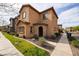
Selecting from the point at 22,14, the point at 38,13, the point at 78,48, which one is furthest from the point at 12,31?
the point at 78,48

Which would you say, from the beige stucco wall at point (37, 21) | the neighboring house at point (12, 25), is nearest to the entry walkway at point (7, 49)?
the neighboring house at point (12, 25)

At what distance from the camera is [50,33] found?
10.8 ft

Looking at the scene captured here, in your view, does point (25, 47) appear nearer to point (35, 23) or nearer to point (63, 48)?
point (35, 23)

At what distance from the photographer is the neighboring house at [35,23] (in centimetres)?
327

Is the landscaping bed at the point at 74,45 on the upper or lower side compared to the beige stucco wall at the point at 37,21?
Result: lower

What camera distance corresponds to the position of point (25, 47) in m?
3.19

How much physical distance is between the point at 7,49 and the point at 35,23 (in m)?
0.67

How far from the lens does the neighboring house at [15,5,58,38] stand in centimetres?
327

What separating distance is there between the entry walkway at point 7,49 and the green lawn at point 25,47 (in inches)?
2.4

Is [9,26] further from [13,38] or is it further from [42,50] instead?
[42,50]

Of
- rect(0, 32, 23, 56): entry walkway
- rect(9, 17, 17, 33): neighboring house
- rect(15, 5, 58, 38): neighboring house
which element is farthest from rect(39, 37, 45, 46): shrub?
rect(9, 17, 17, 33): neighboring house

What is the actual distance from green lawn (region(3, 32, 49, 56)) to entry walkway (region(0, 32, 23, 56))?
0.06 m

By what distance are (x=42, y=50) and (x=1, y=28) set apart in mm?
820

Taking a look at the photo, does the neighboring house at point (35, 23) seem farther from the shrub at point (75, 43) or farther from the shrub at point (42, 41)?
the shrub at point (75, 43)
